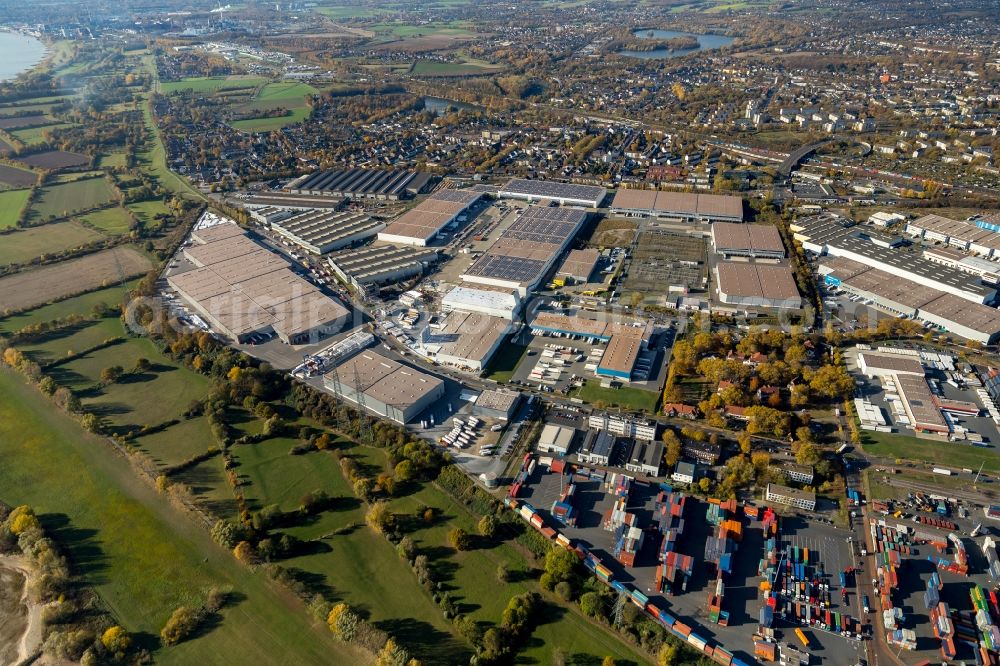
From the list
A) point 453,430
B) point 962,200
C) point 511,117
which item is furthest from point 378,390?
point 511,117

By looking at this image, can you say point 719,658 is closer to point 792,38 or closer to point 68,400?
point 68,400

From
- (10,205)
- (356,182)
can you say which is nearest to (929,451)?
(356,182)

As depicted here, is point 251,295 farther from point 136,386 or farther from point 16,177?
point 16,177

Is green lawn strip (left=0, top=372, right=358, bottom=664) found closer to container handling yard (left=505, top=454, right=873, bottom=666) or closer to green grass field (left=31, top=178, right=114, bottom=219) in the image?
container handling yard (left=505, top=454, right=873, bottom=666)

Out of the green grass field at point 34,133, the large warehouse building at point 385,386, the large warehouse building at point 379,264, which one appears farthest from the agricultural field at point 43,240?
the large warehouse building at point 385,386

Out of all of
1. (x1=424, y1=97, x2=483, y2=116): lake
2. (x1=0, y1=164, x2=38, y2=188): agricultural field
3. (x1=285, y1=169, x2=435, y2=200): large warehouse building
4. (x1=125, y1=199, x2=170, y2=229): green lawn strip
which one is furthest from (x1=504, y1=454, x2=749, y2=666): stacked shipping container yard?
(x1=424, y1=97, x2=483, y2=116): lake
